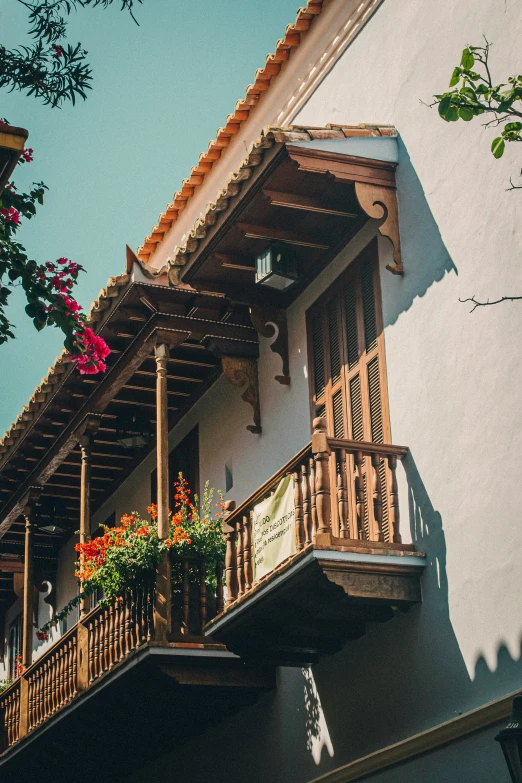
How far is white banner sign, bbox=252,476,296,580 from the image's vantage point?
10.5 metres

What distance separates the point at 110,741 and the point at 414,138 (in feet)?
25.4

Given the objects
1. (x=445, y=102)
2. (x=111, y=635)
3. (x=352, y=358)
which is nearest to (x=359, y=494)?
(x=352, y=358)

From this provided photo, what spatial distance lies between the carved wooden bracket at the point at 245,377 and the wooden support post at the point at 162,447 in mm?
732

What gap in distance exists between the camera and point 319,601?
33.5 ft

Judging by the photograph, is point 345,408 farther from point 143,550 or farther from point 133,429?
point 133,429

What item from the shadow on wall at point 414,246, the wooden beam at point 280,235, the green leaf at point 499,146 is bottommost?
the green leaf at point 499,146

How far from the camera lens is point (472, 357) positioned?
988 centimetres

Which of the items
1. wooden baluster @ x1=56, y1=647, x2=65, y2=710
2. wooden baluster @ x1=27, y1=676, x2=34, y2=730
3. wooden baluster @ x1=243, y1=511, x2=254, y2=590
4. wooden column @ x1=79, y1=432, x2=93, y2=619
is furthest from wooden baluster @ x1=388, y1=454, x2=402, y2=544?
wooden baluster @ x1=27, y1=676, x2=34, y2=730

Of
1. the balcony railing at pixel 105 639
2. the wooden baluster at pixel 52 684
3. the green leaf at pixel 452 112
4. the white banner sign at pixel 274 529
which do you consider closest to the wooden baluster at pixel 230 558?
the white banner sign at pixel 274 529

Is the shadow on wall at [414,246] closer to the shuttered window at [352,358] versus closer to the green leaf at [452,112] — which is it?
the shuttered window at [352,358]

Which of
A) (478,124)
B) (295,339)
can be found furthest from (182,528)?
(478,124)

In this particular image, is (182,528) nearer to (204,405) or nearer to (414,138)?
(204,405)

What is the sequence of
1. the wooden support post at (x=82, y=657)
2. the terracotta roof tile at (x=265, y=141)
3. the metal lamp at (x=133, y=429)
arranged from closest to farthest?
the terracotta roof tile at (x=265, y=141) → the wooden support post at (x=82, y=657) → the metal lamp at (x=133, y=429)

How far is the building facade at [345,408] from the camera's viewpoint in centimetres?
961
